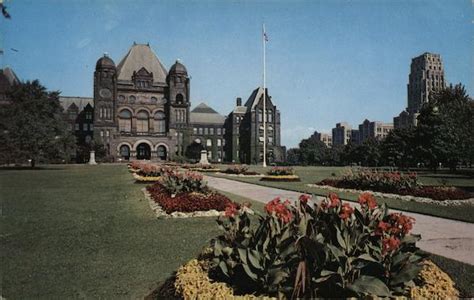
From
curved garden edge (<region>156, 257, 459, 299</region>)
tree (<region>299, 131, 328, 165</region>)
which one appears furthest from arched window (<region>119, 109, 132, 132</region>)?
curved garden edge (<region>156, 257, 459, 299</region>)

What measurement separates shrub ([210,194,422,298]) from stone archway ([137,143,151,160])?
78.8 metres

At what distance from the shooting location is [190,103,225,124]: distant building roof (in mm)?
107875

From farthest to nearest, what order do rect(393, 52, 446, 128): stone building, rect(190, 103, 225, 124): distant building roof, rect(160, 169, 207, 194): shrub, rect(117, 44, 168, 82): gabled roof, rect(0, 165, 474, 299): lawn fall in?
rect(190, 103, 225, 124): distant building roof → rect(117, 44, 168, 82): gabled roof → rect(393, 52, 446, 128): stone building → rect(160, 169, 207, 194): shrub → rect(0, 165, 474, 299): lawn

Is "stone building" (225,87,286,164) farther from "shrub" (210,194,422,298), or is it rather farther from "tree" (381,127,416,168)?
"shrub" (210,194,422,298)

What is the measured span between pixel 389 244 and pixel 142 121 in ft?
270

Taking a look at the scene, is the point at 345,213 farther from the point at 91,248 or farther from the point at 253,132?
the point at 253,132

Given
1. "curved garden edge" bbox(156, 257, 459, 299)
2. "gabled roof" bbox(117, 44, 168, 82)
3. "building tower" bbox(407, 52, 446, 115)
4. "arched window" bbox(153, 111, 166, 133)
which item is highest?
"gabled roof" bbox(117, 44, 168, 82)

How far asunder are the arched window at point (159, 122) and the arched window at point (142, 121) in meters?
2.11

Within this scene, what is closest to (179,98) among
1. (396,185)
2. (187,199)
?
(396,185)

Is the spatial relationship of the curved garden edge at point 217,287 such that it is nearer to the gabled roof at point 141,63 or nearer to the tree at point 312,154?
the gabled roof at point 141,63

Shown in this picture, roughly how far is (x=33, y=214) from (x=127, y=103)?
2883 inches

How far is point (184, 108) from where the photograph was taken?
82.4 metres

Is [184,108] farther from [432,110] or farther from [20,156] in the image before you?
[432,110]

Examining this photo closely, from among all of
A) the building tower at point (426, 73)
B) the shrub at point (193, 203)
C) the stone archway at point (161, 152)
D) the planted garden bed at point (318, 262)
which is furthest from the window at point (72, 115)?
the planted garden bed at point (318, 262)
